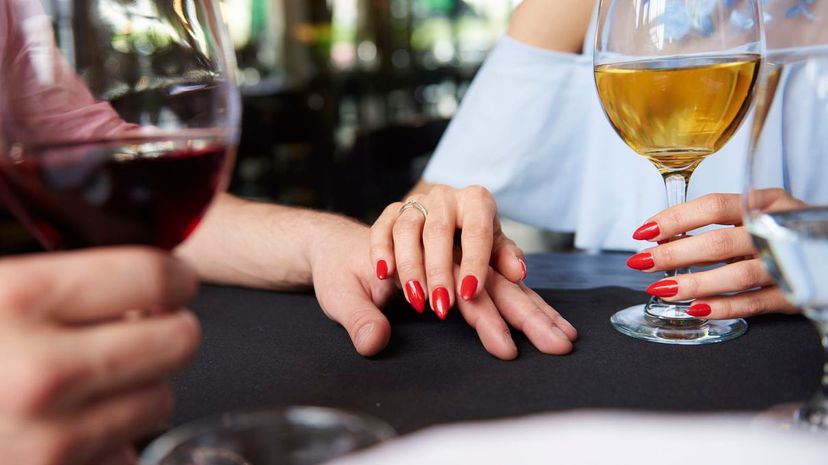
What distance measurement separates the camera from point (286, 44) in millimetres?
8789

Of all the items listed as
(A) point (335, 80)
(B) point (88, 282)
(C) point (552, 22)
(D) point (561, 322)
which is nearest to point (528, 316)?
(D) point (561, 322)

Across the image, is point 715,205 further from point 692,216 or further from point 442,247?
point 442,247

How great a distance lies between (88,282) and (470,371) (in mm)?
299

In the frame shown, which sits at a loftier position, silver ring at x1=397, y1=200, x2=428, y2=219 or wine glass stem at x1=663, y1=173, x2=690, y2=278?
wine glass stem at x1=663, y1=173, x2=690, y2=278

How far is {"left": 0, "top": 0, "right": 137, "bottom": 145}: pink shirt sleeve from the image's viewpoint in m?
0.38

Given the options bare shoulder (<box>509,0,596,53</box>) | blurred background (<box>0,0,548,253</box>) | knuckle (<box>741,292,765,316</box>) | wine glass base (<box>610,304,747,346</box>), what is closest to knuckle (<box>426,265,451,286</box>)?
wine glass base (<box>610,304,747,346</box>)

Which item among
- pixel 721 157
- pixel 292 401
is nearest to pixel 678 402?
pixel 292 401

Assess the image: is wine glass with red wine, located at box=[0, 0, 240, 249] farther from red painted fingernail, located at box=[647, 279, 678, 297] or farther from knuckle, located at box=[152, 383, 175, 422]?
red painted fingernail, located at box=[647, 279, 678, 297]

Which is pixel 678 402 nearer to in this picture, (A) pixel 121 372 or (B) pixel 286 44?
(A) pixel 121 372

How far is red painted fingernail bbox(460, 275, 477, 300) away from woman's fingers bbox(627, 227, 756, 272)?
5.8 inches

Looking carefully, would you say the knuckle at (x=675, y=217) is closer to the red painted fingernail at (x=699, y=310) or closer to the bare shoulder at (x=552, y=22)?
the red painted fingernail at (x=699, y=310)

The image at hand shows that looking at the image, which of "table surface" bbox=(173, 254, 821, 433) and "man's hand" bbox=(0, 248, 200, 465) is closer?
"man's hand" bbox=(0, 248, 200, 465)

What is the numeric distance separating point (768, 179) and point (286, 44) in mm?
8728

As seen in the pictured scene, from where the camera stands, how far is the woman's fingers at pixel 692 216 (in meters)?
0.70
